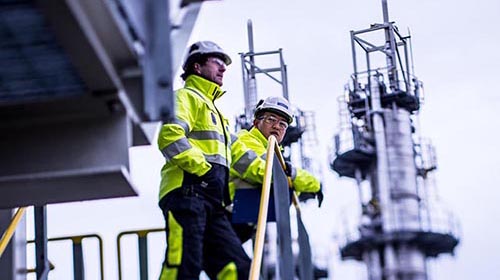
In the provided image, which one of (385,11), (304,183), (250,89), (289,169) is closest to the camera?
(289,169)

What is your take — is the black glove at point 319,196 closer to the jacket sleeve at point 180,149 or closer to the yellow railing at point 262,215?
the yellow railing at point 262,215

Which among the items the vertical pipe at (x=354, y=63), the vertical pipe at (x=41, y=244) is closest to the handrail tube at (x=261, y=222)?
the vertical pipe at (x=41, y=244)

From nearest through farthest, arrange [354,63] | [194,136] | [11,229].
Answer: [11,229], [194,136], [354,63]

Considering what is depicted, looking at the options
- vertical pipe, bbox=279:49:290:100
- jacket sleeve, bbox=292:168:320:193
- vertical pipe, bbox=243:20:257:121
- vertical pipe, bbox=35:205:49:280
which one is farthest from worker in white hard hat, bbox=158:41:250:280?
vertical pipe, bbox=243:20:257:121

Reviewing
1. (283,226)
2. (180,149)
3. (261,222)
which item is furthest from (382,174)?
(261,222)

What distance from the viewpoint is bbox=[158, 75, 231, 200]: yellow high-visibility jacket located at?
6.53 metres

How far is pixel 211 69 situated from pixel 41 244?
4.30 ft

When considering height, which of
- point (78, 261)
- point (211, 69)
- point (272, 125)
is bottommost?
point (78, 261)

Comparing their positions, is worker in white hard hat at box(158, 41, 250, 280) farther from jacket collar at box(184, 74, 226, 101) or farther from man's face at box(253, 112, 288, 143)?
man's face at box(253, 112, 288, 143)

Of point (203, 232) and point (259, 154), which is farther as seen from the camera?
point (259, 154)

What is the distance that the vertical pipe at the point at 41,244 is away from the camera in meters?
7.02

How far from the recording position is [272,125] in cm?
785

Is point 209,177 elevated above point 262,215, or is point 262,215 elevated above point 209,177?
point 209,177

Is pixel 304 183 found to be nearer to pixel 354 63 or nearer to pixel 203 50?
pixel 203 50
